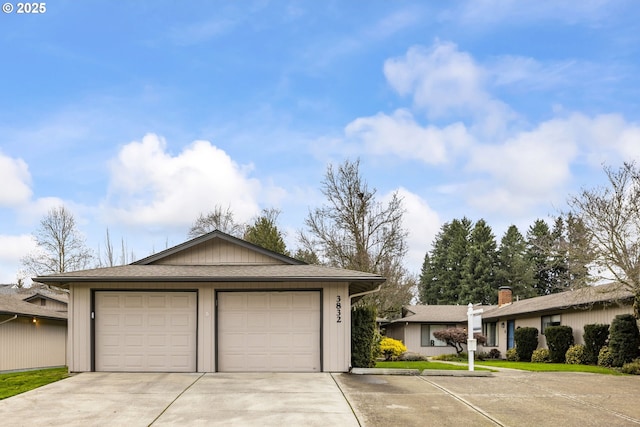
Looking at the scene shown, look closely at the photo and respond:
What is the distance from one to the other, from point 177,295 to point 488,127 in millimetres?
11731

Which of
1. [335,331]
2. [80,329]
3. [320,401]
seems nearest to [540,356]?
[335,331]

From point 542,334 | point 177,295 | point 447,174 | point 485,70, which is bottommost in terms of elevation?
point 542,334

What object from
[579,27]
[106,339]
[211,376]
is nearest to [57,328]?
[106,339]

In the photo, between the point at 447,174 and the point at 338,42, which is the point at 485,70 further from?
the point at 447,174

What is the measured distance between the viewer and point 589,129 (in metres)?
21.3

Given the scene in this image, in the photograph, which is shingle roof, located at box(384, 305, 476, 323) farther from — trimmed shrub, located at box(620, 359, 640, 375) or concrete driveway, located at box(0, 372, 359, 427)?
concrete driveway, located at box(0, 372, 359, 427)

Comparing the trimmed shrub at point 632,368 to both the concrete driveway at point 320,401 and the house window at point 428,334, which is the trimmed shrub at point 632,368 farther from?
the house window at point 428,334

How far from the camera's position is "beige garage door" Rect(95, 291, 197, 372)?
1585cm

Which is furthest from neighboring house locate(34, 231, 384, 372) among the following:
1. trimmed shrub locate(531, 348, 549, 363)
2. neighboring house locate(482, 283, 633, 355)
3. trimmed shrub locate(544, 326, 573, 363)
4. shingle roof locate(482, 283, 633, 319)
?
trimmed shrub locate(531, 348, 549, 363)

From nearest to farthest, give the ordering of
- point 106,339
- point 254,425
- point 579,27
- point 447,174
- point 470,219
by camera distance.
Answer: point 254,425 → point 106,339 → point 579,27 → point 447,174 → point 470,219

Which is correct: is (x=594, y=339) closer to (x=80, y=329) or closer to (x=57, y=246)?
(x=80, y=329)

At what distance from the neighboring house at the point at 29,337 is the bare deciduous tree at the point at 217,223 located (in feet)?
73.9

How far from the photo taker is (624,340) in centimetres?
2006

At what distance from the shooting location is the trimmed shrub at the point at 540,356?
25797mm
